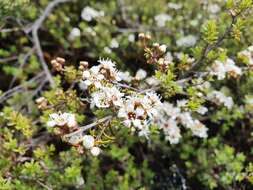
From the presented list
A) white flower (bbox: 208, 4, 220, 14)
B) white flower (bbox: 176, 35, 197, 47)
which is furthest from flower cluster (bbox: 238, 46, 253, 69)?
white flower (bbox: 208, 4, 220, 14)

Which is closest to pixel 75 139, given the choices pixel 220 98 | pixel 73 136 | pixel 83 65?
pixel 73 136

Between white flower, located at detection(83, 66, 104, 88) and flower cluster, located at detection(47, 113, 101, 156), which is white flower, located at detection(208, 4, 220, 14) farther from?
flower cluster, located at detection(47, 113, 101, 156)

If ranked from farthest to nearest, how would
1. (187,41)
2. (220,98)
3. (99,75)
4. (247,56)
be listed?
(187,41) < (220,98) < (247,56) < (99,75)

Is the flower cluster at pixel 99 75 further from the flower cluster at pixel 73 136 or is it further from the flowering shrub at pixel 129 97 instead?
the flower cluster at pixel 73 136

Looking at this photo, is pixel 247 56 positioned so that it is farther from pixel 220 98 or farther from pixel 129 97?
pixel 129 97

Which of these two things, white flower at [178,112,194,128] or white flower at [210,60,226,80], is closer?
white flower at [210,60,226,80]

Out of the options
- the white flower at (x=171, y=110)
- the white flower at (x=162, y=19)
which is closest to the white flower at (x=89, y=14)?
the white flower at (x=162, y=19)

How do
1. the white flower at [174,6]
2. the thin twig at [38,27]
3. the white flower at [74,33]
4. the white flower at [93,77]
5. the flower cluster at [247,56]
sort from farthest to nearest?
the white flower at [174,6]
the white flower at [74,33]
the thin twig at [38,27]
the flower cluster at [247,56]
the white flower at [93,77]
